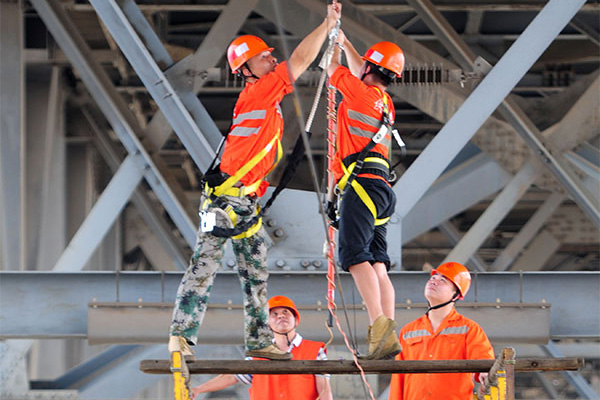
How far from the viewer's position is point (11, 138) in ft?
47.4

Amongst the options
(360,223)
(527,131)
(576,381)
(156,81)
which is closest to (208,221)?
(360,223)

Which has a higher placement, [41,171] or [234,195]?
[41,171]

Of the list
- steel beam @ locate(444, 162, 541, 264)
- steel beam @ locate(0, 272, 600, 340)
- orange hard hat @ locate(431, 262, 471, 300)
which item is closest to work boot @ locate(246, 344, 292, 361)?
orange hard hat @ locate(431, 262, 471, 300)

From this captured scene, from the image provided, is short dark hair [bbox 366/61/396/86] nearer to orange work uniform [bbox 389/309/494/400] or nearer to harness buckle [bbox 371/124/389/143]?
harness buckle [bbox 371/124/389/143]

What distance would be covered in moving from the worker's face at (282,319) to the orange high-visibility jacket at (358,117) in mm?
1600

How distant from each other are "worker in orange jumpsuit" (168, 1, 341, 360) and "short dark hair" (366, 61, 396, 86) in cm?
44

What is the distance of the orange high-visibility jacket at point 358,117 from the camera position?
315 inches

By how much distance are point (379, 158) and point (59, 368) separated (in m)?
12.9

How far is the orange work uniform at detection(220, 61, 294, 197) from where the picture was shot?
782 centimetres

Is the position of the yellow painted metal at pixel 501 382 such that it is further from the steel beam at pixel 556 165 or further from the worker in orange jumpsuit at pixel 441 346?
the steel beam at pixel 556 165

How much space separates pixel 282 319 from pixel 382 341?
193cm

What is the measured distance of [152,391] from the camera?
32031 mm

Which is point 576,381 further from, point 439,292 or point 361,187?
point 361,187

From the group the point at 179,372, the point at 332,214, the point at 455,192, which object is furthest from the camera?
the point at 455,192
